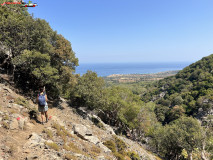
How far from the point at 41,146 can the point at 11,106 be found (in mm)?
5193

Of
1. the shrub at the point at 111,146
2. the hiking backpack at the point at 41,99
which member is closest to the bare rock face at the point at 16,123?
the hiking backpack at the point at 41,99

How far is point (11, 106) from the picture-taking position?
9508 millimetres

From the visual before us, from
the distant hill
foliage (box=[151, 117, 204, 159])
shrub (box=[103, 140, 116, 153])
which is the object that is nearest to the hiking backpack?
shrub (box=[103, 140, 116, 153])

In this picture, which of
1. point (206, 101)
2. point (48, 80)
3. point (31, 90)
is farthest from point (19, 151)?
point (206, 101)

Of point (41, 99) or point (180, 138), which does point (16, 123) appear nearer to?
point (41, 99)

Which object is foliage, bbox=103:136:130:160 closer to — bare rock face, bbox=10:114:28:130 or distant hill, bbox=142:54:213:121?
bare rock face, bbox=10:114:28:130

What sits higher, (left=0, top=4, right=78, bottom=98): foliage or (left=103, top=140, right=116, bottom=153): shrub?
(left=0, top=4, right=78, bottom=98): foliage

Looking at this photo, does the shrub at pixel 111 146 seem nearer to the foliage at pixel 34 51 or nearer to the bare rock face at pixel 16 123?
the bare rock face at pixel 16 123

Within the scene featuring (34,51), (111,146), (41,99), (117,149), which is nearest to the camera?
(41,99)

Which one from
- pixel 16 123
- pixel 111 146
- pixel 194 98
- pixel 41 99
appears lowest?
pixel 194 98

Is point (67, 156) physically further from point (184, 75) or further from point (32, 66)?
point (184, 75)

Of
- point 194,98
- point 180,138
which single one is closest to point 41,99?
point 180,138

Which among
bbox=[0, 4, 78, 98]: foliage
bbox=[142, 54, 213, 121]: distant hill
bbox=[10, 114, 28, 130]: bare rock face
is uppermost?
bbox=[0, 4, 78, 98]: foliage

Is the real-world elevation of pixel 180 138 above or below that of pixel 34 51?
below
